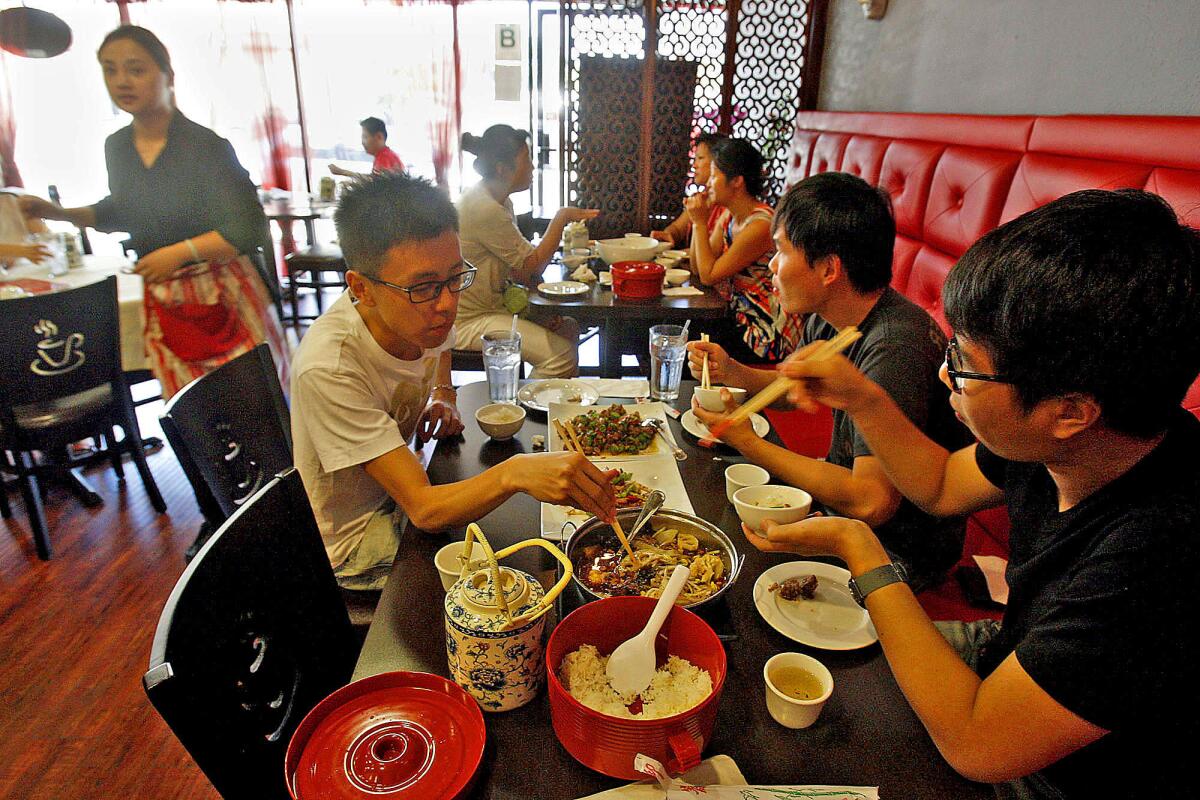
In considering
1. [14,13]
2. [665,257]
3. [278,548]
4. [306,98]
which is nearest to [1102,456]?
[278,548]

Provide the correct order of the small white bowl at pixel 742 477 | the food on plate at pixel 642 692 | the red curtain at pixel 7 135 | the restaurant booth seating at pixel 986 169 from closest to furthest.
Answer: the food on plate at pixel 642 692 → the small white bowl at pixel 742 477 → the restaurant booth seating at pixel 986 169 → the red curtain at pixel 7 135

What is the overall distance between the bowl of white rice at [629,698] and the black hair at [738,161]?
119 inches

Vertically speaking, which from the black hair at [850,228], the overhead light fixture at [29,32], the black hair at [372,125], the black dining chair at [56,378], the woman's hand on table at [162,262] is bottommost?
the black dining chair at [56,378]

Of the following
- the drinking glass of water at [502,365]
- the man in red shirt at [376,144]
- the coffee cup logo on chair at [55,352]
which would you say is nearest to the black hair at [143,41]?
the coffee cup logo on chair at [55,352]

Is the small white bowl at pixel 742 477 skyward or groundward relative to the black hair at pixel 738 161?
groundward

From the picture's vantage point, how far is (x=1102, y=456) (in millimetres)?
869

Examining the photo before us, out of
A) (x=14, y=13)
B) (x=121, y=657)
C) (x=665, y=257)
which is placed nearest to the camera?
(x=121, y=657)

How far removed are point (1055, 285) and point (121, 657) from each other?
2.88m

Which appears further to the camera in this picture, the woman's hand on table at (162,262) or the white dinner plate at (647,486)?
the woman's hand on table at (162,262)

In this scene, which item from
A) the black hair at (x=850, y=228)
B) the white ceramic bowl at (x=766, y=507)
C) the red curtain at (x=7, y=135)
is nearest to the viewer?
the white ceramic bowl at (x=766, y=507)

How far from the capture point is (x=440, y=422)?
1.76 metres

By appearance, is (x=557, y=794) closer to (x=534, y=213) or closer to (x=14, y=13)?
(x=534, y=213)

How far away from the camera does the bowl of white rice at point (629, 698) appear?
77 centimetres

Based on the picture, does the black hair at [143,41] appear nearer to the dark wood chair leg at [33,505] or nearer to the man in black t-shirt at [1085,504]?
the dark wood chair leg at [33,505]
